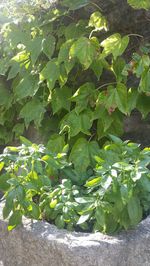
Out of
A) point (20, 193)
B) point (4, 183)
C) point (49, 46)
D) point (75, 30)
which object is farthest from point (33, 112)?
point (20, 193)

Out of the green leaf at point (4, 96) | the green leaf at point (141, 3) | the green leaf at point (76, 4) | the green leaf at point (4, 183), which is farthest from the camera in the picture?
the green leaf at point (4, 96)

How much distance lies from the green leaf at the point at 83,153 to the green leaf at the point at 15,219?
0.41 m

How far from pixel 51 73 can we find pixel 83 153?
46cm

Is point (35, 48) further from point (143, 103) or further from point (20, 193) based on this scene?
point (20, 193)

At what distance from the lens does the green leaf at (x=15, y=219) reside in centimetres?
178

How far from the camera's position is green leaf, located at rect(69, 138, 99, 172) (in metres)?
2.12

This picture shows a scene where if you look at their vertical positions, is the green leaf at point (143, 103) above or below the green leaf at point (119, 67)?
below

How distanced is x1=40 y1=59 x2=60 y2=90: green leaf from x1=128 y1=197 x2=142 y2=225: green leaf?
89cm

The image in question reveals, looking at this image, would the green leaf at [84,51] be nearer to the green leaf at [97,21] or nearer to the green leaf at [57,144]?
the green leaf at [97,21]

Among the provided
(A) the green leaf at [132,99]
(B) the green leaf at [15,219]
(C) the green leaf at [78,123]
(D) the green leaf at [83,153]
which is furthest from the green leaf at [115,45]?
(B) the green leaf at [15,219]

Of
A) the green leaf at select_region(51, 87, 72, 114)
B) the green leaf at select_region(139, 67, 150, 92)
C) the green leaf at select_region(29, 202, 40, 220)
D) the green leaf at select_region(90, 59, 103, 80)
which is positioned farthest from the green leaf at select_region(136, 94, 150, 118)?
the green leaf at select_region(29, 202, 40, 220)

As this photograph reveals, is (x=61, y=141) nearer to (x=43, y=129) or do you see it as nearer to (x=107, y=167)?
(x=43, y=129)

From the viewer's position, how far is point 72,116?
2.31m

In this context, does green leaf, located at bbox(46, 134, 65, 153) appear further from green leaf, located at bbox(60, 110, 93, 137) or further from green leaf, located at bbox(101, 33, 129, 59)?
green leaf, located at bbox(101, 33, 129, 59)
